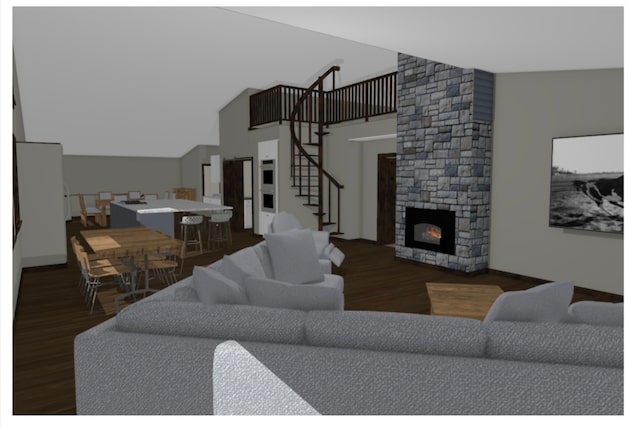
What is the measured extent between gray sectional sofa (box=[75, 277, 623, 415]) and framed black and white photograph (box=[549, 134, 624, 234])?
3860 mm

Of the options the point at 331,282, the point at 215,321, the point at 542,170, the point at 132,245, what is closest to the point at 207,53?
the point at 132,245

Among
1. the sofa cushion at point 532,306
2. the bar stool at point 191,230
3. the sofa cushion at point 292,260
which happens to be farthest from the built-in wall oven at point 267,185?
the sofa cushion at point 532,306

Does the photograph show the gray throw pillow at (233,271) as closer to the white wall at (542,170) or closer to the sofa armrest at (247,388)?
the sofa armrest at (247,388)

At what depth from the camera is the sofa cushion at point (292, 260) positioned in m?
4.20

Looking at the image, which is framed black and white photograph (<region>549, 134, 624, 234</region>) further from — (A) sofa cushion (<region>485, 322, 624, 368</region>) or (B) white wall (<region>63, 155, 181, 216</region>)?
(B) white wall (<region>63, 155, 181, 216</region>)

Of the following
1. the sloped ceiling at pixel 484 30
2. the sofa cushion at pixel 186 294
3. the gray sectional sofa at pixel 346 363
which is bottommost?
the gray sectional sofa at pixel 346 363

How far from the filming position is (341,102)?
9.43 metres

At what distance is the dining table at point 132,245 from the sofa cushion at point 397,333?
3136mm

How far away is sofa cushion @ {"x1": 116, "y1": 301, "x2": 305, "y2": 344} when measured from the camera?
2068 mm

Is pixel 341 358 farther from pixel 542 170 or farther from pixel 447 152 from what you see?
pixel 447 152

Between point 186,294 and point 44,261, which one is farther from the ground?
point 186,294

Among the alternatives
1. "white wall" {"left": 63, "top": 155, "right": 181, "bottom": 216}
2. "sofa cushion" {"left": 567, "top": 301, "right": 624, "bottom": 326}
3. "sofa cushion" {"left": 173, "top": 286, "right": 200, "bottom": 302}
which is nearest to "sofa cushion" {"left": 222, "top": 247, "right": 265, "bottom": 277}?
"sofa cushion" {"left": 173, "top": 286, "right": 200, "bottom": 302}

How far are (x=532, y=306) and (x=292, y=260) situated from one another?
260 centimetres
